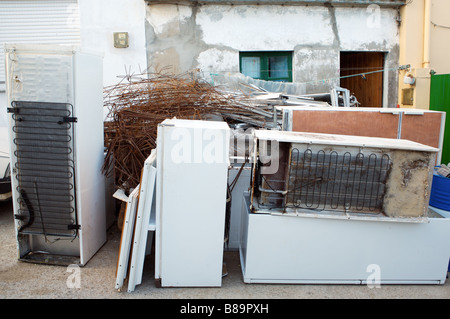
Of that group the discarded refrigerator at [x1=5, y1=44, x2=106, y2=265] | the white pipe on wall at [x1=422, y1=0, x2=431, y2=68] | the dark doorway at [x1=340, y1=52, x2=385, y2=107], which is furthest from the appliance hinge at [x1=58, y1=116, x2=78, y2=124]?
the white pipe on wall at [x1=422, y1=0, x2=431, y2=68]

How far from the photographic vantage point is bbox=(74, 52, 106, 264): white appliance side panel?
11.6 feet

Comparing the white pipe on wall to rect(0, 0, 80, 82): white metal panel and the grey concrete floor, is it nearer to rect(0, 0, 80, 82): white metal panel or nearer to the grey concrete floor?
the grey concrete floor

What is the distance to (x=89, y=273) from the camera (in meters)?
3.55

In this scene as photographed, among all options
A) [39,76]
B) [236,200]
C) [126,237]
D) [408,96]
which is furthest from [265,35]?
[126,237]

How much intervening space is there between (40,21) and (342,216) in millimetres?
6723

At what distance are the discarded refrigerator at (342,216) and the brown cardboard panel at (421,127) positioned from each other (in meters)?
1.12

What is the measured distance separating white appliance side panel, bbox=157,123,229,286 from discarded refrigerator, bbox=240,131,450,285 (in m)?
0.31

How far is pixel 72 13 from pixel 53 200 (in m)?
4.79

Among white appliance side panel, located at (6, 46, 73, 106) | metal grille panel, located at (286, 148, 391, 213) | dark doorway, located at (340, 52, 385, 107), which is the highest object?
dark doorway, located at (340, 52, 385, 107)

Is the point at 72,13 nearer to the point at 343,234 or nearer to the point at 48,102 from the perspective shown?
the point at 48,102

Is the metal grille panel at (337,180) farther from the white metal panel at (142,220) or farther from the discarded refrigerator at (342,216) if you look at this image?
the white metal panel at (142,220)

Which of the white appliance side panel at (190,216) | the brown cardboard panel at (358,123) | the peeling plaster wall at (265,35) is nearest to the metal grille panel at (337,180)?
the white appliance side panel at (190,216)

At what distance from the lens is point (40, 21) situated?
720 centimetres

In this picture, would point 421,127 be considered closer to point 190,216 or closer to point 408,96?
point 190,216
